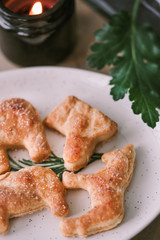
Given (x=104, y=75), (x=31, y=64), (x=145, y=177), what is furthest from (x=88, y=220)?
(x=31, y=64)

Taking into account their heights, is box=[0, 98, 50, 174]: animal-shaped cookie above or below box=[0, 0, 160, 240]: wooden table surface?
below

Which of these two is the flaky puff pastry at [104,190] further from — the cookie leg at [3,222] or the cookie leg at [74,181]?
the cookie leg at [3,222]

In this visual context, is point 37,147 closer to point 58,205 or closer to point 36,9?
point 58,205

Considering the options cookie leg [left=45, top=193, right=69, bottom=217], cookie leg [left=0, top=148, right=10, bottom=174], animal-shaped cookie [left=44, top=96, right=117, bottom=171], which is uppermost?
animal-shaped cookie [left=44, top=96, right=117, bottom=171]

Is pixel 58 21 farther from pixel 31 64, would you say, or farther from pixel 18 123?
pixel 18 123

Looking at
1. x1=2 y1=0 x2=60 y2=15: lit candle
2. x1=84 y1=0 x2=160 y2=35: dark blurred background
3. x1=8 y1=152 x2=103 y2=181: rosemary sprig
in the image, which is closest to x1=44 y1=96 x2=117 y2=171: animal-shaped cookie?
x1=8 y1=152 x2=103 y2=181: rosemary sprig

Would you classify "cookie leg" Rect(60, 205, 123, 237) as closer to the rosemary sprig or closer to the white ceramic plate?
the white ceramic plate
